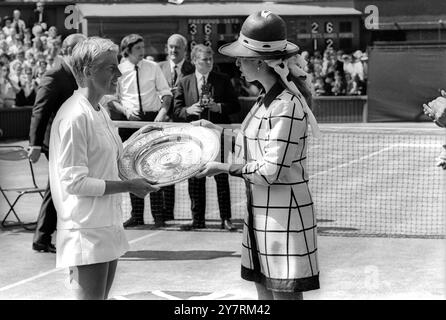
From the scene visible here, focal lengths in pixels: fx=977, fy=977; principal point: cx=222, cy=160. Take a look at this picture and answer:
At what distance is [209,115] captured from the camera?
10836mm

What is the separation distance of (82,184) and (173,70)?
287 inches

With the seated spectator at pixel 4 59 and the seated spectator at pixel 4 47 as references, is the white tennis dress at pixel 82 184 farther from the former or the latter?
the seated spectator at pixel 4 47

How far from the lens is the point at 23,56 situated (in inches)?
1056

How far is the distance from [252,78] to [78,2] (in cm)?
2798

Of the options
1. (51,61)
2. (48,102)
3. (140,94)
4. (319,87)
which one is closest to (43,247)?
(48,102)

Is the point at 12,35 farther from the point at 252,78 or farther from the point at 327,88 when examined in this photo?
the point at 252,78

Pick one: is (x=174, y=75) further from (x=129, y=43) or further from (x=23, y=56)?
(x=23, y=56)

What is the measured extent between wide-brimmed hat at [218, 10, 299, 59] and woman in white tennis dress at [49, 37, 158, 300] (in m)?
0.69

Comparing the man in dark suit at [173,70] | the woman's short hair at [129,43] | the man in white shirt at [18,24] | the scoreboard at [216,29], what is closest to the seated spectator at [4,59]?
the man in white shirt at [18,24]

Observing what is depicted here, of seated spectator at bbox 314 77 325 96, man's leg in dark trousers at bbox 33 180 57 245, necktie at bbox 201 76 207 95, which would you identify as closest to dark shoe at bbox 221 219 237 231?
necktie at bbox 201 76 207 95

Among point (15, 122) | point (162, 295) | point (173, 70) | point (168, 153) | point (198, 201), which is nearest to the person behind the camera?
point (168, 153)

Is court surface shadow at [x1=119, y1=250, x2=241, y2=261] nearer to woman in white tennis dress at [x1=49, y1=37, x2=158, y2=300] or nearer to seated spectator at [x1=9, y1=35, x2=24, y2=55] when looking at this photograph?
woman in white tennis dress at [x1=49, y1=37, x2=158, y2=300]

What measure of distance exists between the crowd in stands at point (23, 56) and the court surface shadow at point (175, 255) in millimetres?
15256

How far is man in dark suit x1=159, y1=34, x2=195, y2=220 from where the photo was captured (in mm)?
11438
